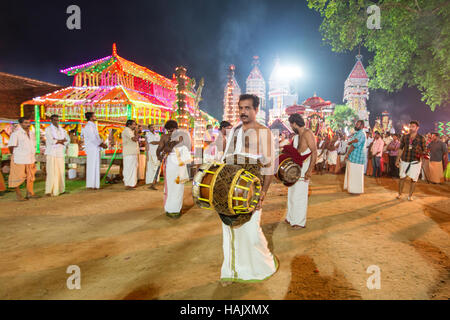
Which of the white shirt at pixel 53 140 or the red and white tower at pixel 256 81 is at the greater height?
the red and white tower at pixel 256 81

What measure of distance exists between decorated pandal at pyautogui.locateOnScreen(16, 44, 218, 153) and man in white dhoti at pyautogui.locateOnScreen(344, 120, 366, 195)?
335 inches

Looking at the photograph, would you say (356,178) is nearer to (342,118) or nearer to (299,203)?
(299,203)

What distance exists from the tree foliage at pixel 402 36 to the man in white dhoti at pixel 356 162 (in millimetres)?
4675

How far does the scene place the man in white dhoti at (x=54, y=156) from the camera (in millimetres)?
7078

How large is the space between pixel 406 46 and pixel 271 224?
9.78m

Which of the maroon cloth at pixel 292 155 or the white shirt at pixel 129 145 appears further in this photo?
the white shirt at pixel 129 145

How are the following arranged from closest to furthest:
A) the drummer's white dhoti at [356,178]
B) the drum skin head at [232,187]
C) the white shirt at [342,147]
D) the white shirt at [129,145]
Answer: the drum skin head at [232,187]
the drummer's white dhoti at [356,178]
the white shirt at [129,145]
the white shirt at [342,147]

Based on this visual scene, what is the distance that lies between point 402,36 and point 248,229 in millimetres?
10923

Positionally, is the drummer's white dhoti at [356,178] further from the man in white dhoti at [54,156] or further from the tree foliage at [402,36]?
the man in white dhoti at [54,156]

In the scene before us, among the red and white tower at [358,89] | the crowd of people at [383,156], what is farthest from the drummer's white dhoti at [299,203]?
the red and white tower at [358,89]

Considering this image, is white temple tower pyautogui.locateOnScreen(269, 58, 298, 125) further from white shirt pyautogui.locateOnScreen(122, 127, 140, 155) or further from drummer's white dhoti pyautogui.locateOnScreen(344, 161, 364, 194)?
white shirt pyautogui.locateOnScreen(122, 127, 140, 155)
